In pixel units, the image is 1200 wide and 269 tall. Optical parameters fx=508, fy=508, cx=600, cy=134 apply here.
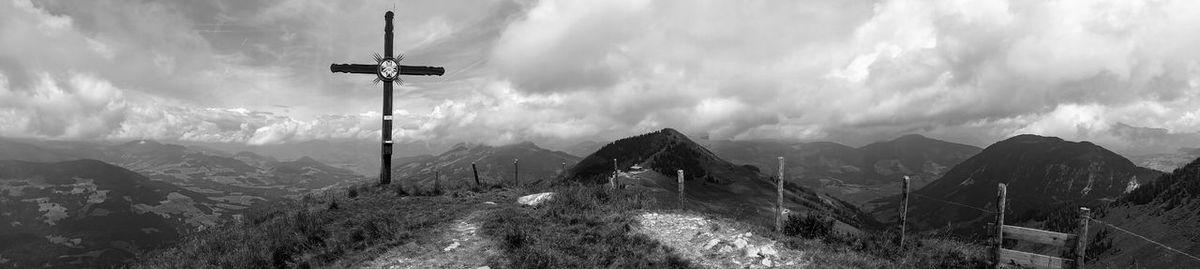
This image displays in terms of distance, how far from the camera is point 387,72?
26.1 metres

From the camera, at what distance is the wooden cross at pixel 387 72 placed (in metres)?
26.0

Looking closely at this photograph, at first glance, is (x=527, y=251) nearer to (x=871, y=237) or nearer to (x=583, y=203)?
(x=583, y=203)

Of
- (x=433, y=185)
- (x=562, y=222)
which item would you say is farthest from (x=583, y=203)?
(x=433, y=185)

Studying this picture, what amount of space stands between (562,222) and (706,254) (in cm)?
523

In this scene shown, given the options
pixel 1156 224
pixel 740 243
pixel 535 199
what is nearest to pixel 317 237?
pixel 535 199

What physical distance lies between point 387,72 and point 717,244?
766 inches

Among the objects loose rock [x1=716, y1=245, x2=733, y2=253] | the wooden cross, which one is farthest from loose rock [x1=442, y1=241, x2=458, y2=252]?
the wooden cross

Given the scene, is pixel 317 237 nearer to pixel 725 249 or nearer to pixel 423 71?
pixel 725 249

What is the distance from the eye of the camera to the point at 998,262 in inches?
563

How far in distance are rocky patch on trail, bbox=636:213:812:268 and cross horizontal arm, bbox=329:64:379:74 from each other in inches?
666

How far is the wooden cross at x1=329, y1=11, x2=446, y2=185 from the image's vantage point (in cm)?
2600

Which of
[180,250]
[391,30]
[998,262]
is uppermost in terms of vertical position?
[391,30]

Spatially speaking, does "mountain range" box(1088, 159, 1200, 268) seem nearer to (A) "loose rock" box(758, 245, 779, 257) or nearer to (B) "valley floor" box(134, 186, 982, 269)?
(B) "valley floor" box(134, 186, 982, 269)

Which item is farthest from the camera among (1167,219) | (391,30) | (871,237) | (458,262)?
(1167,219)
